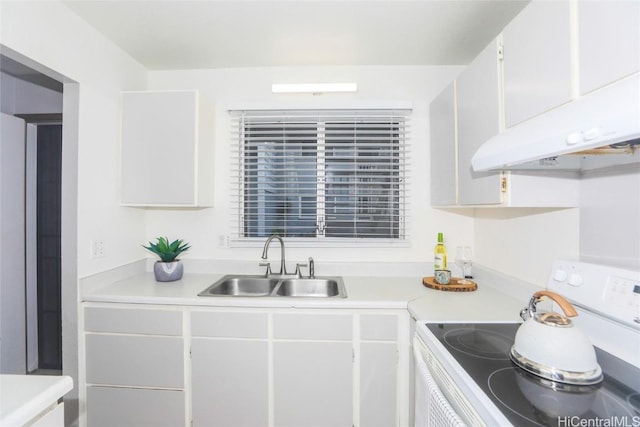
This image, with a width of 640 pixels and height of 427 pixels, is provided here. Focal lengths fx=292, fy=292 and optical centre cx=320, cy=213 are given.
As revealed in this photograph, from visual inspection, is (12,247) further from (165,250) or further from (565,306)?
(565,306)

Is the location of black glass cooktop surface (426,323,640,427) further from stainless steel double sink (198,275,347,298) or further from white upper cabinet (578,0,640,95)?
stainless steel double sink (198,275,347,298)

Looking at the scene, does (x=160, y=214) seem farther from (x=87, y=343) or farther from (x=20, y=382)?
(x=20, y=382)

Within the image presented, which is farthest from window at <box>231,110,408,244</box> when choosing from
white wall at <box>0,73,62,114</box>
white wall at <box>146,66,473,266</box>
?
white wall at <box>0,73,62,114</box>

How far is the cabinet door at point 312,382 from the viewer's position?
1.61 metres

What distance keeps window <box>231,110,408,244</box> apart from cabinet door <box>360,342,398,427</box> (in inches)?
34.2

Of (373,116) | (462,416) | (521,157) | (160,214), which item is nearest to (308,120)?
(373,116)

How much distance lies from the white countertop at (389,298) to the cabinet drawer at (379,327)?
7 centimetres

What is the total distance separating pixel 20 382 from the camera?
0.72 metres

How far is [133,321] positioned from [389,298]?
146cm

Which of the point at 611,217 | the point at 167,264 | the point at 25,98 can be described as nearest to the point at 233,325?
the point at 167,264

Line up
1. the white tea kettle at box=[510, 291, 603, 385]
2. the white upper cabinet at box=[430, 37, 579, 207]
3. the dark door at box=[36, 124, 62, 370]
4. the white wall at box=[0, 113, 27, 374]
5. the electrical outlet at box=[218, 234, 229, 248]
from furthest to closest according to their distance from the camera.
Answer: the dark door at box=[36, 124, 62, 370], the electrical outlet at box=[218, 234, 229, 248], the white wall at box=[0, 113, 27, 374], the white upper cabinet at box=[430, 37, 579, 207], the white tea kettle at box=[510, 291, 603, 385]

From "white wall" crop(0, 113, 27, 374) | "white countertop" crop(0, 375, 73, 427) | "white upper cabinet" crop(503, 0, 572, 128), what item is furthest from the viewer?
"white wall" crop(0, 113, 27, 374)

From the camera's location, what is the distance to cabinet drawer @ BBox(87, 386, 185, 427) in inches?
65.1

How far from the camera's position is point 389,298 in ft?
5.48
